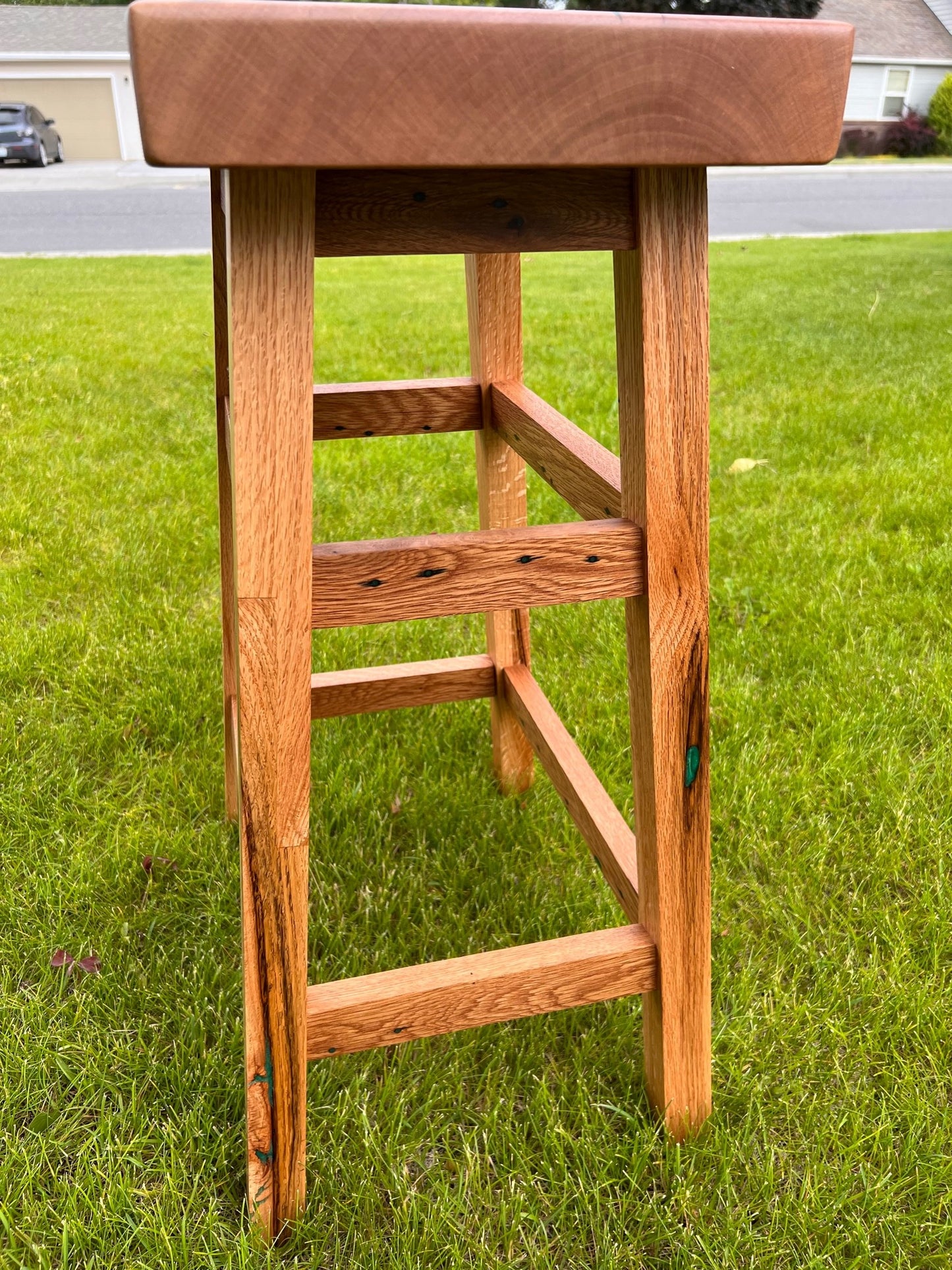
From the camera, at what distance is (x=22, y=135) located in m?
18.3

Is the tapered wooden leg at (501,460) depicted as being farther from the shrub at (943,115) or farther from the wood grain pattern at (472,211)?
the shrub at (943,115)

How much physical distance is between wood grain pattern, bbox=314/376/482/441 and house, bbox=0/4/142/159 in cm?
2478

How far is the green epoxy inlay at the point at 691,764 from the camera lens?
3.30ft

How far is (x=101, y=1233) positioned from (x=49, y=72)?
2747cm

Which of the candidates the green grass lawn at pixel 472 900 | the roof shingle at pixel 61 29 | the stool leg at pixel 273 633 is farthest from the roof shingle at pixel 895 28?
the stool leg at pixel 273 633

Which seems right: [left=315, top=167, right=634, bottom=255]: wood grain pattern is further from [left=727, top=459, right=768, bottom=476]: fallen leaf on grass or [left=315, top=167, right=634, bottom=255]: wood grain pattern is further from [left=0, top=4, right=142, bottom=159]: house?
[left=0, top=4, right=142, bottom=159]: house

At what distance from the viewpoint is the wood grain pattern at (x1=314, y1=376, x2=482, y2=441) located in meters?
1.36

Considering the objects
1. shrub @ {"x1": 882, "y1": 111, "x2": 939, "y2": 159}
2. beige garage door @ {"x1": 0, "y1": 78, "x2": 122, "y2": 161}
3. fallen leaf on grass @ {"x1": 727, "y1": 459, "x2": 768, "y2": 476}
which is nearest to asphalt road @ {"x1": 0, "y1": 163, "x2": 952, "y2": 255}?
shrub @ {"x1": 882, "y1": 111, "x2": 939, "y2": 159}

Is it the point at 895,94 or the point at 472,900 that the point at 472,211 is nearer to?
the point at 472,900

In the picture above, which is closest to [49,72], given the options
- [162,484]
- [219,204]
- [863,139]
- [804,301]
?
[863,139]

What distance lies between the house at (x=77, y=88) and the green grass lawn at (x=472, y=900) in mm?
23898

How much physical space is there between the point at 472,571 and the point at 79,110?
88.1 feet

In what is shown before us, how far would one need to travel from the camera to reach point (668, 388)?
90cm

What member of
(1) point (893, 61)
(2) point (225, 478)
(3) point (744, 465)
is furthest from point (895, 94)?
(2) point (225, 478)
